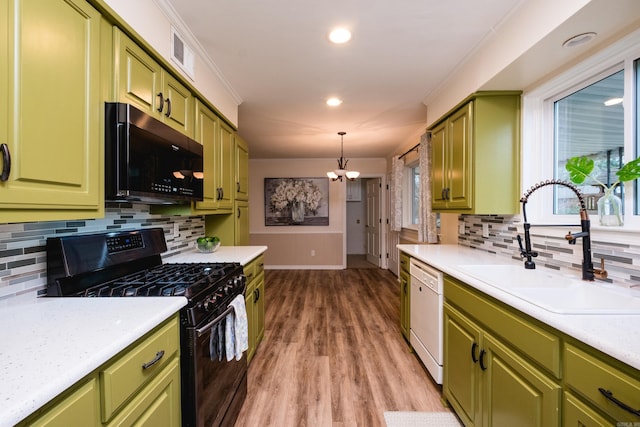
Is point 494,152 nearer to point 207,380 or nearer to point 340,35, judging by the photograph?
point 340,35

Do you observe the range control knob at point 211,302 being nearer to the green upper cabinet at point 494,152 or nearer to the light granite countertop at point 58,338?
the light granite countertop at point 58,338

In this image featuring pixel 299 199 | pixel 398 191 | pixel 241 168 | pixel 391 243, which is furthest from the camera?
pixel 299 199

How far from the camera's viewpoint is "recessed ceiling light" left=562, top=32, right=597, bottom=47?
1.42 meters

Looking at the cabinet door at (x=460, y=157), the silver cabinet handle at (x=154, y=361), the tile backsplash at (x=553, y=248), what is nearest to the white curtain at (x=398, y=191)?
the tile backsplash at (x=553, y=248)

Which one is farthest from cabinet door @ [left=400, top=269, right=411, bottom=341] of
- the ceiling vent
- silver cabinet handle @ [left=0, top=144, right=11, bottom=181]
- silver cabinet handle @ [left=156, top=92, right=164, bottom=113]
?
silver cabinet handle @ [left=0, top=144, right=11, bottom=181]

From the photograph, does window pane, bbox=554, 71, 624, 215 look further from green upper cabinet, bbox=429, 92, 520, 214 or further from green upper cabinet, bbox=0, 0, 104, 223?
green upper cabinet, bbox=0, 0, 104, 223

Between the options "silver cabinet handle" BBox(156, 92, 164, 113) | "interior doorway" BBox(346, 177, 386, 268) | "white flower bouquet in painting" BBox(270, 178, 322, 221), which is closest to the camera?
"silver cabinet handle" BBox(156, 92, 164, 113)

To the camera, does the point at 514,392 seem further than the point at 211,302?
No

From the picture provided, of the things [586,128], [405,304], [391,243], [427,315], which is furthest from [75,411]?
[391,243]

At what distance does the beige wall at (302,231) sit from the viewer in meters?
6.11

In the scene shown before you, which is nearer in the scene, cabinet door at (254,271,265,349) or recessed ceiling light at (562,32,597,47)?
recessed ceiling light at (562,32,597,47)

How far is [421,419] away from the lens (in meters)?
1.74

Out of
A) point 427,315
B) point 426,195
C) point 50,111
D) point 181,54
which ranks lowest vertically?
point 427,315

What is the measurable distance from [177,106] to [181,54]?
0.34 metres
